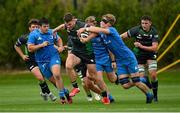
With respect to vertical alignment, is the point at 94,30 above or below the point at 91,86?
above

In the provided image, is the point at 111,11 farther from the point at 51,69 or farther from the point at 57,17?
the point at 51,69

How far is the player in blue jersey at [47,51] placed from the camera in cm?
2117

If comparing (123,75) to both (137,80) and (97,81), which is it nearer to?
(137,80)

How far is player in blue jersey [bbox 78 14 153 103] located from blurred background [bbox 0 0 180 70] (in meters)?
18.8

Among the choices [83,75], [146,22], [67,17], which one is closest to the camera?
[67,17]

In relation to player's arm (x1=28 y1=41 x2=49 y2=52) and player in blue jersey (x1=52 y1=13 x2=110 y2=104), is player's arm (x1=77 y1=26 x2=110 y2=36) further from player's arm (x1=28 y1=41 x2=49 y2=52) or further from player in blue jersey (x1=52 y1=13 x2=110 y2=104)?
player's arm (x1=28 y1=41 x2=49 y2=52)

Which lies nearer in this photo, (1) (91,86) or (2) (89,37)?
(2) (89,37)

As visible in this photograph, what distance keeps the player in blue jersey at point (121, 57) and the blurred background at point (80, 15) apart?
1877 centimetres

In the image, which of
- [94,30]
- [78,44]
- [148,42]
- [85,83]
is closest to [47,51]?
[78,44]

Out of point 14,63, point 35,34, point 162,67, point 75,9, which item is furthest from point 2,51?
point 35,34

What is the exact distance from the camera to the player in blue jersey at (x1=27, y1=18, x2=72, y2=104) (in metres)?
21.2

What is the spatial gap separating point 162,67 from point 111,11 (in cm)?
372

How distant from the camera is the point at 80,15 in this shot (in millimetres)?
40844

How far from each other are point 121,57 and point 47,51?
7.15ft
